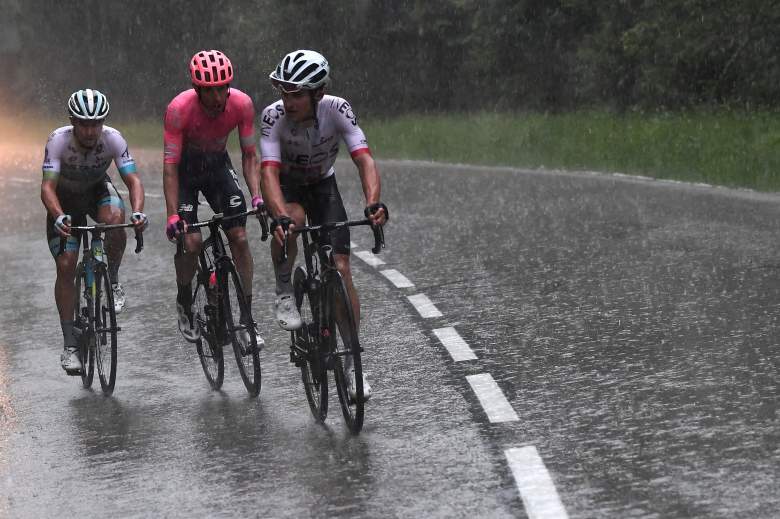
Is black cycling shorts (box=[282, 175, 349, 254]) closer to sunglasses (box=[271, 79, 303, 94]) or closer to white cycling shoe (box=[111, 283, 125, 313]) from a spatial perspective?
sunglasses (box=[271, 79, 303, 94])

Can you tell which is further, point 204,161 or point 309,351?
point 204,161

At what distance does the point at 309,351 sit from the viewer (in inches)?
306

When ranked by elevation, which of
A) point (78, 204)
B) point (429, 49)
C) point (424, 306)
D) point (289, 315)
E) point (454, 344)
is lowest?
point (429, 49)

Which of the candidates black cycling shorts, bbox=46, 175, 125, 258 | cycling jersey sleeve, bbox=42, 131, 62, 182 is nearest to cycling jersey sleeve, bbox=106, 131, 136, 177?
black cycling shorts, bbox=46, 175, 125, 258

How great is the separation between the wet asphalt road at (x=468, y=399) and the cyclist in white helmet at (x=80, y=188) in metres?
0.60

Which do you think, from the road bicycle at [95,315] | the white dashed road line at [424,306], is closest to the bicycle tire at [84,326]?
the road bicycle at [95,315]

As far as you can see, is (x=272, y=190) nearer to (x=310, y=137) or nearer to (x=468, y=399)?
(x=310, y=137)

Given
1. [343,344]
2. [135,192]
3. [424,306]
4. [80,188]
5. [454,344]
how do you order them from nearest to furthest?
1. [343,344]
2. [135,192]
3. [80,188]
4. [454,344]
5. [424,306]

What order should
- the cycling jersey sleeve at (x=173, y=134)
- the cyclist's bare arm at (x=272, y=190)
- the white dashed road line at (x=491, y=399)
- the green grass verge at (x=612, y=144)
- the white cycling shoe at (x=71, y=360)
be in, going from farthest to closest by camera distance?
the green grass verge at (x=612, y=144) → the white cycling shoe at (x=71, y=360) → the cycling jersey sleeve at (x=173, y=134) → the cyclist's bare arm at (x=272, y=190) → the white dashed road line at (x=491, y=399)

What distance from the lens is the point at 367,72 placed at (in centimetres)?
5150

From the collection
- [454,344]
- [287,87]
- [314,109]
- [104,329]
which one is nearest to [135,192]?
[104,329]

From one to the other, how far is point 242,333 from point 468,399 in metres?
1.65

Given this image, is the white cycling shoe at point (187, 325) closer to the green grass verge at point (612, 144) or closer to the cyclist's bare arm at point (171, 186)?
the cyclist's bare arm at point (171, 186)

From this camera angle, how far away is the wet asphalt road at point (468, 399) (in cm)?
617
